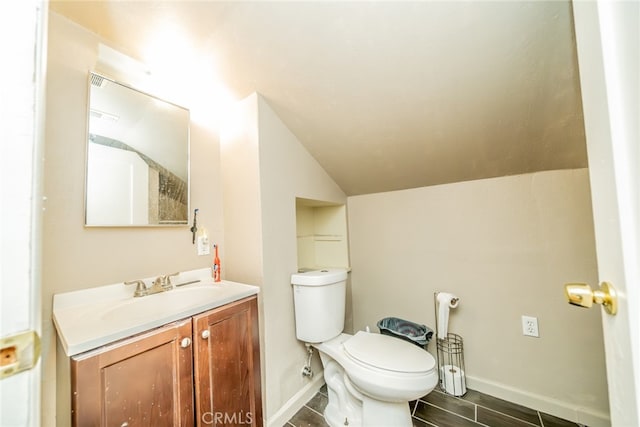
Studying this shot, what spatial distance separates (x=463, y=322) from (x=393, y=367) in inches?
30.4

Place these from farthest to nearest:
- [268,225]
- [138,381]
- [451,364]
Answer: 1. [451,364]
2. [268,225]
3. [138,381]

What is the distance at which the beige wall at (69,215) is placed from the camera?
901mm

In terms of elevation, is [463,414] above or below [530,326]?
below

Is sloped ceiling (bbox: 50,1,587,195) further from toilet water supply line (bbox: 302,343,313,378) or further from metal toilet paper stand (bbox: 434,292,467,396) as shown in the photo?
toilet water supply line (bbox: 302,343,313,378)

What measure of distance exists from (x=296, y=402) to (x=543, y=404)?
139 cm

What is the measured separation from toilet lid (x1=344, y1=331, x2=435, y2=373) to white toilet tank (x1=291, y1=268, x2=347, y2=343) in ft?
0.51

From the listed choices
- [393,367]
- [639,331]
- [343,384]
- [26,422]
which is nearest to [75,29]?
[26,422]

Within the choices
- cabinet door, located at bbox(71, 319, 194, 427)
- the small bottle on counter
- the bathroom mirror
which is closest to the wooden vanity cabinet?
cabinet door, located at bbox(71, 319, 194, 427)

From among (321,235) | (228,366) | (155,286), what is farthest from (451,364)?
(155,286)

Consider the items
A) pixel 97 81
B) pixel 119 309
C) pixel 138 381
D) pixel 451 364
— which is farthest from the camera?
pixel 451 364

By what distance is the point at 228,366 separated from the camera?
988 mm

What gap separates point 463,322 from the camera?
5.19ft

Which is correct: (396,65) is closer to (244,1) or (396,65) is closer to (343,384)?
(244,1)

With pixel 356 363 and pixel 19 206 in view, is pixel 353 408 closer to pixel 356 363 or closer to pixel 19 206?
pixel 356 363
